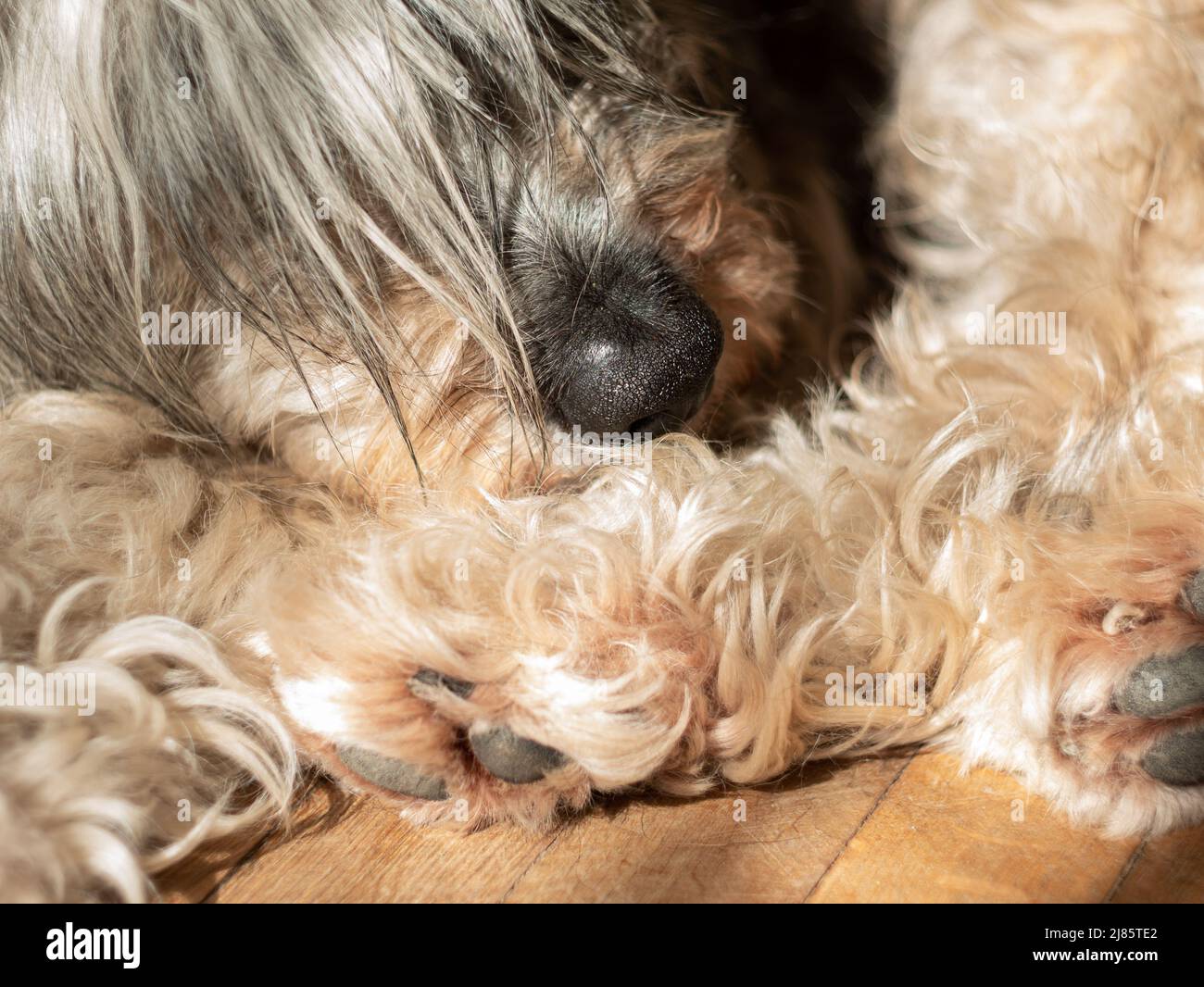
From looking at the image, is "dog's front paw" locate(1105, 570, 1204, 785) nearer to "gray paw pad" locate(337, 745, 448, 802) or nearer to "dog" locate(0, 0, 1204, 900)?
"dog" locate(0, 0, 1204, 900)

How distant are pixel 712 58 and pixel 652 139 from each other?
366 millimetres

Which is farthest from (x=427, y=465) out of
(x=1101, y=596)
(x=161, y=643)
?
(x=1101, y=596)

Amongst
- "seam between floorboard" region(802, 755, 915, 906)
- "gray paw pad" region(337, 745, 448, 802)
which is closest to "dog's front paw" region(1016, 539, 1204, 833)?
"seam between floorboard" region(802, 755, 915, 906)

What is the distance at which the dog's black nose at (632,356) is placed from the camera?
4.05ft

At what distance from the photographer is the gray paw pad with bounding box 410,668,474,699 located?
3.51ft

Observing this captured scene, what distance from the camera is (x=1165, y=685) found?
40.5 inches

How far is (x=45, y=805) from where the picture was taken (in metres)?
1.03

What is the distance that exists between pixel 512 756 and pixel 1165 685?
553mm

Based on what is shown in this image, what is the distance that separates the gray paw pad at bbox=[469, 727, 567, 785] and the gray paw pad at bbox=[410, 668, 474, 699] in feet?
0.13

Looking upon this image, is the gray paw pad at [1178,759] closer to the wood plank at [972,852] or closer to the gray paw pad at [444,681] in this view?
the wood plank at [972,852]

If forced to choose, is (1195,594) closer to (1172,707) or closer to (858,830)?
(1172,707)

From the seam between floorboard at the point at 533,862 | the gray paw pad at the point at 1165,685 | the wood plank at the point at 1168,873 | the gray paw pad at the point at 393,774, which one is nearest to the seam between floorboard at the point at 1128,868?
the wood plank at the point at 1168,873

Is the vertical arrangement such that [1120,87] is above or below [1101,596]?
above
